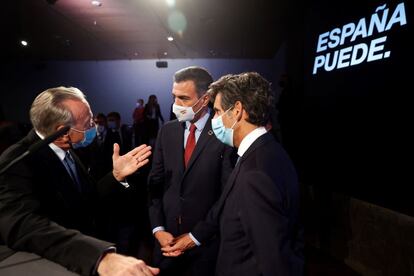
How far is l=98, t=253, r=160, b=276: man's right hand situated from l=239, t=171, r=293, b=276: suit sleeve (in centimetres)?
52

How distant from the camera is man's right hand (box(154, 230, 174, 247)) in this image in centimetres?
191

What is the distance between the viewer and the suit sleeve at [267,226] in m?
1.22

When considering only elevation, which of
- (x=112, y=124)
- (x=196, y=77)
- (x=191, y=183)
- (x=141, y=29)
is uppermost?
(x=141, y=29)

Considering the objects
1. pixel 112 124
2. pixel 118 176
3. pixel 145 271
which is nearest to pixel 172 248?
pixel 118 176

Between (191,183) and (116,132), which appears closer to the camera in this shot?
(191,183)

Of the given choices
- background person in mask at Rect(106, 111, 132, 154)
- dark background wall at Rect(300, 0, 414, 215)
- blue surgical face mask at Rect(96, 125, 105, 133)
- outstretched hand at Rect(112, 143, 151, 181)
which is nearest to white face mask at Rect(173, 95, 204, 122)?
outstretched hand at Rect(112, 143, 151, 181)

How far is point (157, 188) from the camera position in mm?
2186

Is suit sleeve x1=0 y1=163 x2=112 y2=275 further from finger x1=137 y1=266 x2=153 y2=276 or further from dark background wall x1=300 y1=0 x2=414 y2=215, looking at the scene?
dark background wall x1=300 y1=0 x2=414 y2=215

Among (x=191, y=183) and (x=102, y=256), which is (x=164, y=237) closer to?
(x=191, y=183)

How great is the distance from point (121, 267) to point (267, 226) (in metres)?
0.62

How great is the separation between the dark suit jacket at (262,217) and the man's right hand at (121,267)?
524 mm

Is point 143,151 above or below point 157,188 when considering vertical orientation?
above

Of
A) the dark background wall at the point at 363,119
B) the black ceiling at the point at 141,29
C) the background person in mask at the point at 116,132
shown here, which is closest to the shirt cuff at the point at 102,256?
the dark background wall at the point at 363,119

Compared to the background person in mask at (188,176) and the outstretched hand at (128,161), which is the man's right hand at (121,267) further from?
the background person in mask at (188,176)
